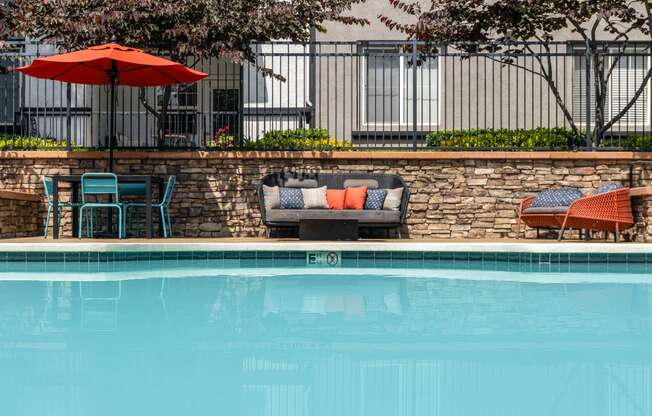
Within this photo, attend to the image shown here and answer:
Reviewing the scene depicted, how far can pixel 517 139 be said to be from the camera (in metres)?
12.5

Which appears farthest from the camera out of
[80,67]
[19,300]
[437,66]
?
[437,66]

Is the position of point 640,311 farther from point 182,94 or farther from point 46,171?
point 182,94

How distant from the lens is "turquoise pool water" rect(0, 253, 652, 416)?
362 cm

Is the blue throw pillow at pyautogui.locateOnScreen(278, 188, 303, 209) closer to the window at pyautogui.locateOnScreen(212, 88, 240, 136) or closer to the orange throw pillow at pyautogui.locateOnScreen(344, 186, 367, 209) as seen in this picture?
the orange throw pillow at pyautogui.locateOnScreen(344, 186, 367, 209)

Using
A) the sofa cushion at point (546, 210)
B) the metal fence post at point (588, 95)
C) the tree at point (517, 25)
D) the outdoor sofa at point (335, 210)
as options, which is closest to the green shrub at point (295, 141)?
the outdoor sofa at point (335, 210)

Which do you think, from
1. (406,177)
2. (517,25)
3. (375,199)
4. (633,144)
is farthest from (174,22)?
(633,144)

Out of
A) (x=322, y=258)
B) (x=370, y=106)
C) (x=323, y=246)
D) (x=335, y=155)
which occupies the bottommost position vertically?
(x=322, y=258)

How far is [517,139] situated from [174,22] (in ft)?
16.5

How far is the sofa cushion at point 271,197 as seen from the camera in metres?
11.5

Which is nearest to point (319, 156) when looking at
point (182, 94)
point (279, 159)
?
point (279, 159)

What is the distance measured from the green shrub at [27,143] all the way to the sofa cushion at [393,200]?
4.73 m

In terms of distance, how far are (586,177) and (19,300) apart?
794 centimetres

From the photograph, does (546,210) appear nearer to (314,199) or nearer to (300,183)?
(314,199)

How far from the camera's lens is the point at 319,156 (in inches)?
483
